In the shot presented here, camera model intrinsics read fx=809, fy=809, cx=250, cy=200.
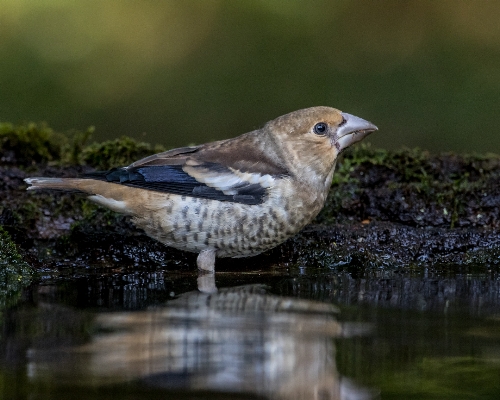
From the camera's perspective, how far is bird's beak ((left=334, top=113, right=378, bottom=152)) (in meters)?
6.14

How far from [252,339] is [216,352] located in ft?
0.94

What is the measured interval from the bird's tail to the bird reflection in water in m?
1.47

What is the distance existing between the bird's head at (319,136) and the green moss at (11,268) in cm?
210

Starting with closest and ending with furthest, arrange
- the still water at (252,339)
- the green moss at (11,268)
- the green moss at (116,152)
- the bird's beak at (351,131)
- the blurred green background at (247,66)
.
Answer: the still water at (252,339)
the green moss at (11,268)
the bird's beak at (351,131)
the green moss at (116,152)
the blurred green background at (247,66)

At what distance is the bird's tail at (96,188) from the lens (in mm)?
5945

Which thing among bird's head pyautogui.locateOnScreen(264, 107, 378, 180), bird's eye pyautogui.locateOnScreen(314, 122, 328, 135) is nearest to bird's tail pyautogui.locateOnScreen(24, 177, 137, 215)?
bird's head pyautogui.locateOnScreen(264, 107, 378, 180)

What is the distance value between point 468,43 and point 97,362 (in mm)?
11493

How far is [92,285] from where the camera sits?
5320mm

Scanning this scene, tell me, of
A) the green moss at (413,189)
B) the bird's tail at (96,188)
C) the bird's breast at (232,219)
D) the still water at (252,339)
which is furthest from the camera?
the green moss at (413,189)

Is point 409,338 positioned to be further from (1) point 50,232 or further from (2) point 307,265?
(1) point 50,232

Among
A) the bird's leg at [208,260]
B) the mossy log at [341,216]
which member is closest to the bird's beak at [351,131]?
the mossy log at [341,216]

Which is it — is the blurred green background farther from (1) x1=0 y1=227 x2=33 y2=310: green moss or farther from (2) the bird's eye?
(1) x1=0 y1=227 x2=33 y2=310: green moss

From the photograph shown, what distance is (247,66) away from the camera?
1359 centimetres

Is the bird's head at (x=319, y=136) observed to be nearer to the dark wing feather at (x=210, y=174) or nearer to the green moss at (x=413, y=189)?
the dark wing feather at (x=210, y=174)
